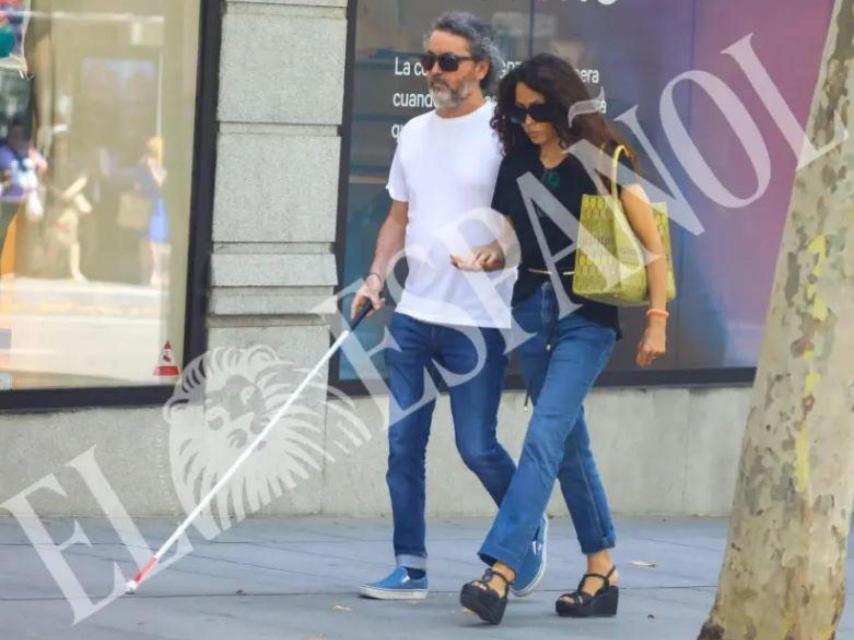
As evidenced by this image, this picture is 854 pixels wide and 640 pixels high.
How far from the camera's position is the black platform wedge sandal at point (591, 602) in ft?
23.3

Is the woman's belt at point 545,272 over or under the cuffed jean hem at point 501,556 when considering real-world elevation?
over

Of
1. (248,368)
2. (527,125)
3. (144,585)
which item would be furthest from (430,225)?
(248,368)

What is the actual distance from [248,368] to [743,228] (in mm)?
3204

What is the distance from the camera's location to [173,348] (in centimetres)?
926

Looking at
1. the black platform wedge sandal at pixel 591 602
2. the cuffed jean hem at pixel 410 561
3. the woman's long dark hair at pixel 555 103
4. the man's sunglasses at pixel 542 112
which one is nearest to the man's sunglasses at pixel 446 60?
the woman's long dark hair at pixel 555 103

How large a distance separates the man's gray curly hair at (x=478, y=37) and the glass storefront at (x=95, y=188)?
235cm

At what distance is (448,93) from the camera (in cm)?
700

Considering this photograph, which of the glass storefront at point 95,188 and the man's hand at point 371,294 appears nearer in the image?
the man's hand at point 371,294

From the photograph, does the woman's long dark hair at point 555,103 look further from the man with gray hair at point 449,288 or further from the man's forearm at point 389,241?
the man's forearm at point 389,241

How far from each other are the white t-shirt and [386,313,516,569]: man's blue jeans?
0.23 feet

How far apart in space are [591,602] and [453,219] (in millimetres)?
1451

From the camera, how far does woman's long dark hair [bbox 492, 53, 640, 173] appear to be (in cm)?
685

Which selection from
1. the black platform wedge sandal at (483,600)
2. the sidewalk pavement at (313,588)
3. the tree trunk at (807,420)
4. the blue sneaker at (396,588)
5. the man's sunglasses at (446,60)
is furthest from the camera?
the blue sneaker at (396,588)

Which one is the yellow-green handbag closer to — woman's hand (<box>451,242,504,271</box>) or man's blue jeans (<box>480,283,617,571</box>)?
man's blue jeans (<box>480,283,617,571</box>)
